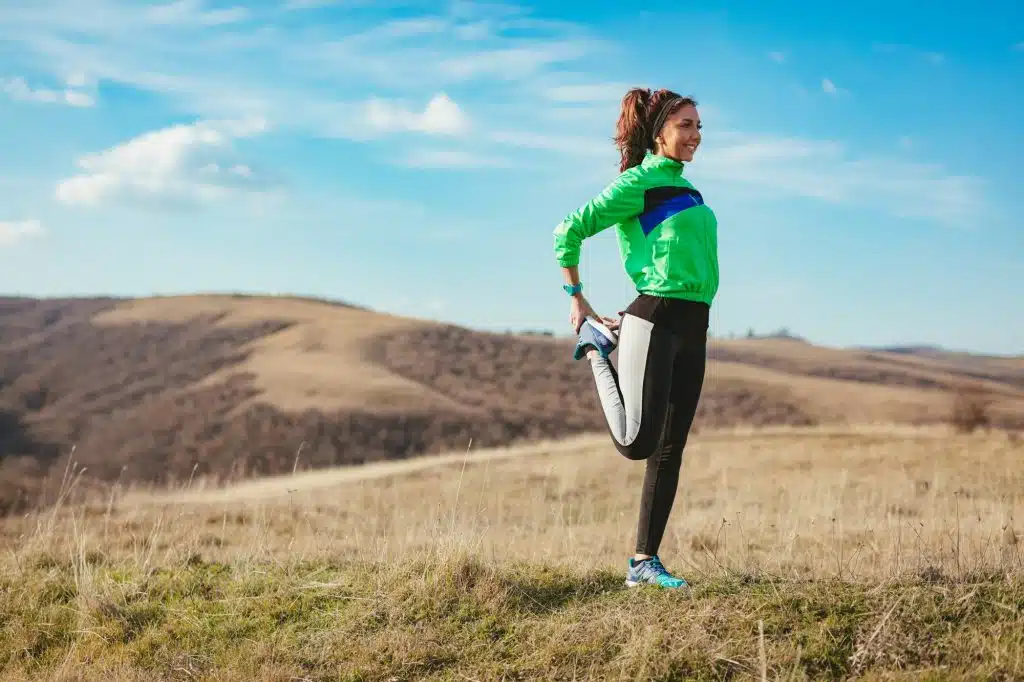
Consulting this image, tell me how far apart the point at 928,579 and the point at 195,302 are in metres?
81.0

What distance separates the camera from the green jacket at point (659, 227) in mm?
4527

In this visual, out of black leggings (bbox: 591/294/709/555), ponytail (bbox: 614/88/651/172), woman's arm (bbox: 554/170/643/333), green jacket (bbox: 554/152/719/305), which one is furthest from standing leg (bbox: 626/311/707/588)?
ponytail (bbox: 614/88/651/172)

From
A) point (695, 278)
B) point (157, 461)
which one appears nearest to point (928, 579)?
point (695, 278)

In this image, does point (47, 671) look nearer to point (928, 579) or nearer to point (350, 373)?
point (928, 579)

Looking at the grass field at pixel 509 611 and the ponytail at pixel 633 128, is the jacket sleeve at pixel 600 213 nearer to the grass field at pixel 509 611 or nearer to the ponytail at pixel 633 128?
the ponytail at pixel 633 128

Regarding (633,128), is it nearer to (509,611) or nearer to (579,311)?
(579,311)

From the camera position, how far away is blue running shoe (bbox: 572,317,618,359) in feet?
15.6

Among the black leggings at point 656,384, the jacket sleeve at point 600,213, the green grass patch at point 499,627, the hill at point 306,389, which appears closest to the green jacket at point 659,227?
the jacket sleeve at point 600,213

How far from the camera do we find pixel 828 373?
76.9 meters

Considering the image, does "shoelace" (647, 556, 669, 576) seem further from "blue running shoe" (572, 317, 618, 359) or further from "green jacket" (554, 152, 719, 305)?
"green jacket" (554, 152, 719, 305)

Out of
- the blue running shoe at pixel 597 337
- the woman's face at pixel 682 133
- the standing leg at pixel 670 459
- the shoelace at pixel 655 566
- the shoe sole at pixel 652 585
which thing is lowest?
the shoe sole at pixel 652 585

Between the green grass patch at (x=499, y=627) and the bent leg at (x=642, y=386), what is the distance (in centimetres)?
91

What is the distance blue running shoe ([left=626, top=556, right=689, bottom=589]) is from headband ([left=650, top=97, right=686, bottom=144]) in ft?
8.23

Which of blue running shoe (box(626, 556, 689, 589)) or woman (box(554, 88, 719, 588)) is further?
blue running shoe (box(626, 556, 689, 589))
